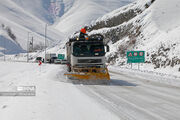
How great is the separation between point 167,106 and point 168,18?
33707mm

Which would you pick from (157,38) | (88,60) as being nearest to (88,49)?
(88,60)

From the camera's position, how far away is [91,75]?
14781mm

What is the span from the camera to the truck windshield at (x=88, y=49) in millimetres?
15586

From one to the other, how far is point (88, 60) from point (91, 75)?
3.60 ft

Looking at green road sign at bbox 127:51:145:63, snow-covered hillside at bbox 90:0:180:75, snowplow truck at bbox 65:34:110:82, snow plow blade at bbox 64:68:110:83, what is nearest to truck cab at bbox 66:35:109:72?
snowplow truck at bbox 65:34:110:82

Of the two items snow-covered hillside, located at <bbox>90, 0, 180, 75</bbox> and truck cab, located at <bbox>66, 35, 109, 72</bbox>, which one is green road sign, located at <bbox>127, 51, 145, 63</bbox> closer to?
snow-covered hillside, located at <bbox>90, 0, 180, 75</bbox>

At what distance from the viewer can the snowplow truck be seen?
14.8 m

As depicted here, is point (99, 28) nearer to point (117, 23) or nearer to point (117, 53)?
point (117, 23)

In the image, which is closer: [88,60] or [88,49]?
[88,60]

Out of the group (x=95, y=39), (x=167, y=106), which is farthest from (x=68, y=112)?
(x=95, y=39)

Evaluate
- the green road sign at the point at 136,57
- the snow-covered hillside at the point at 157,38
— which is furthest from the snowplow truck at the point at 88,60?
the snow-covered hillside at the point at 157,38

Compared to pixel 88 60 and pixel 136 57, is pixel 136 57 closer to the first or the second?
pixel 136 57

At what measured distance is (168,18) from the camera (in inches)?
1537

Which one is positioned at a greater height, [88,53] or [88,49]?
[88,49]
